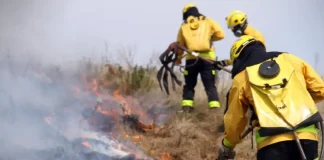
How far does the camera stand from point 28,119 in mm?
5883

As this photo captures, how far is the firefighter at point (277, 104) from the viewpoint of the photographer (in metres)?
3.77

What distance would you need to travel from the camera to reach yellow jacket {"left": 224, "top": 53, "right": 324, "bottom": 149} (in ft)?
12.5

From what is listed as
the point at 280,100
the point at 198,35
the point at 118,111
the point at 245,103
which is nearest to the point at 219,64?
the point at 198,35

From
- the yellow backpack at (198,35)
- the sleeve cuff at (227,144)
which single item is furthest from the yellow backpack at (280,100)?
the yellow backpack at (198,35)

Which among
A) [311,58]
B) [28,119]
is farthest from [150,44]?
[28,119]

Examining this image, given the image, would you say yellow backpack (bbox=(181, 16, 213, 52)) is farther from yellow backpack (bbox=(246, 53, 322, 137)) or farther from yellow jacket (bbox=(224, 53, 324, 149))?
yellow backpack (bbox=(246, 53, 322, 137))

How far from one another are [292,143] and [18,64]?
4.41 meters

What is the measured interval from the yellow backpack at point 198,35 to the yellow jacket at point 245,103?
3696 millimetres

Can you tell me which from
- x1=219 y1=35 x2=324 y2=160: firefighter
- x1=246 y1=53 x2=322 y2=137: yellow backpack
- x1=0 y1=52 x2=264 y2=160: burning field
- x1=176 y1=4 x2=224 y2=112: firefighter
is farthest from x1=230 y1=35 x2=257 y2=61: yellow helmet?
x1=176 y1=4 x2=224 y2=112: firefighter

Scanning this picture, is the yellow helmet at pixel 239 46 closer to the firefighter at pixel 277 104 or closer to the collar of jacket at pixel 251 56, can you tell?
the collar of jacket at pixel 251 56

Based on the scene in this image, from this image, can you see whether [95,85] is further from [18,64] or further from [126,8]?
[126,8]

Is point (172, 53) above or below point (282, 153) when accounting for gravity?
above

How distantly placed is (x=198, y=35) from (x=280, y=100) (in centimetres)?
407

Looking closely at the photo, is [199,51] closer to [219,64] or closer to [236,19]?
[219,64]
